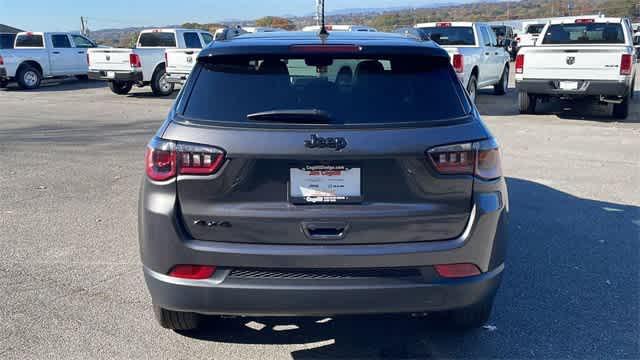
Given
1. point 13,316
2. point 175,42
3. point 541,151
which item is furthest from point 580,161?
point 175,42

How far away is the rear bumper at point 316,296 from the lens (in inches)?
113

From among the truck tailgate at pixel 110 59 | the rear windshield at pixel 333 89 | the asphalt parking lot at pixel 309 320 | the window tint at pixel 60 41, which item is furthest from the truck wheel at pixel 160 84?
the rear windshield at pixel 333 89

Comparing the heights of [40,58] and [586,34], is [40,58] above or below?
below

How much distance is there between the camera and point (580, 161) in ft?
28.7

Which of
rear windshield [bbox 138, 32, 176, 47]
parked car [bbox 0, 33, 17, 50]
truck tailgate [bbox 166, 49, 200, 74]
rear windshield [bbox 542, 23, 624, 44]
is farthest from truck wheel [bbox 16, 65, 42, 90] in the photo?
rear windshield [bbox 542, 23, 624, 44]

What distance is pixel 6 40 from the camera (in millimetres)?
22328

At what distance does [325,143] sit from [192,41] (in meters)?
16.5

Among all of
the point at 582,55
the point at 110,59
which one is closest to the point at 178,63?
the point at 110,59

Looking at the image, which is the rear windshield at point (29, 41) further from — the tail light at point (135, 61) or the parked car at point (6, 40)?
the tail light at point (135, 61)

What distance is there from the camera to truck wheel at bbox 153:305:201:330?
3438mm

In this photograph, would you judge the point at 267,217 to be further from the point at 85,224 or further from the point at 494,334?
the point at 85,224

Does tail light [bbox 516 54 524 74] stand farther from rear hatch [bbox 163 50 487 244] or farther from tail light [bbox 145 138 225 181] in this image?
tail light [bbox 145 138 225 181]

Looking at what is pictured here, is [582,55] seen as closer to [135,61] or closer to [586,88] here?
[586,88]

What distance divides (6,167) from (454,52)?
9.11m
